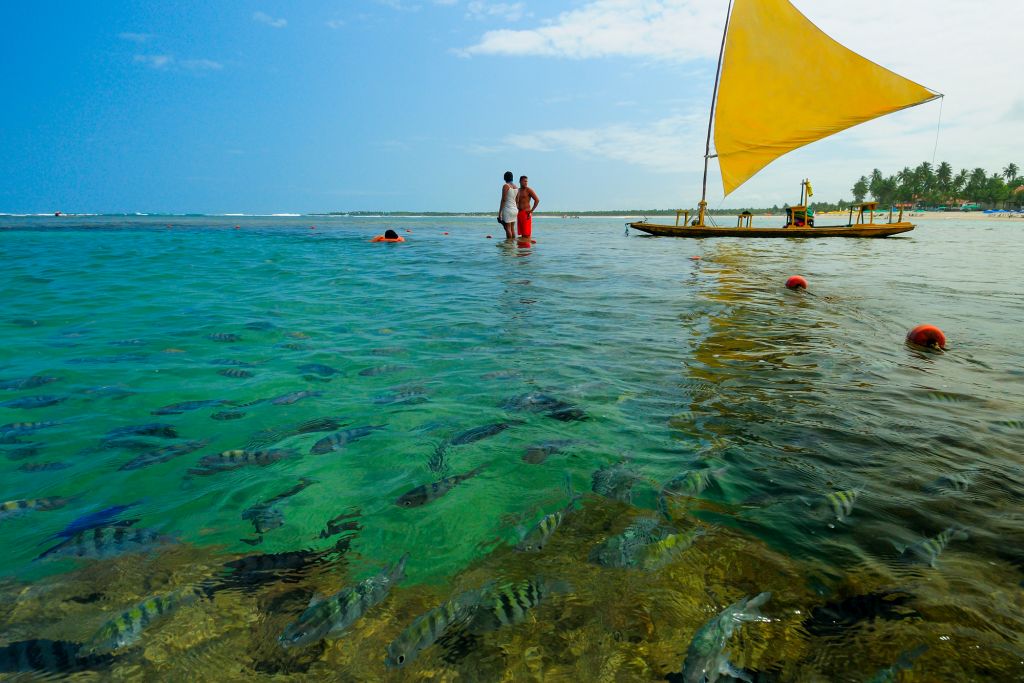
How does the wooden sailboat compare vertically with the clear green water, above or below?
above

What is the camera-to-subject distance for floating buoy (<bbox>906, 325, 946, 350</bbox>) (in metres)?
6.74

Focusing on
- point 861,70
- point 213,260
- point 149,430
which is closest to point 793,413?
point 149,430

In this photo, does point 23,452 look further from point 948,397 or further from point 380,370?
point 948,397

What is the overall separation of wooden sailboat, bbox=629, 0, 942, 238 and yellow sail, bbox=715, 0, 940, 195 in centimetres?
4

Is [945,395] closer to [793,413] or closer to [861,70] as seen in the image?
[793,413]

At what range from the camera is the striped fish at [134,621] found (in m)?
2.21

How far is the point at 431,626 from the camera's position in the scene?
229 centimetres

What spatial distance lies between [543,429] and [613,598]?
1.97 metres

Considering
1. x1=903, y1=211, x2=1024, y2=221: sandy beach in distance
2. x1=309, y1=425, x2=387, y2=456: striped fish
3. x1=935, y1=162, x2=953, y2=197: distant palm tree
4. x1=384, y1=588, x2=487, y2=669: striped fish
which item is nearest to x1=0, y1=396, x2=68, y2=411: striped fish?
x1=309, y1=425, x2=387, y2=456: striped fish

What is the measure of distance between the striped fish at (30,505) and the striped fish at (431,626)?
281cm

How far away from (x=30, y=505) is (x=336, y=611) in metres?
2.61

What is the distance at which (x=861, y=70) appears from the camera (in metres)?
20.4

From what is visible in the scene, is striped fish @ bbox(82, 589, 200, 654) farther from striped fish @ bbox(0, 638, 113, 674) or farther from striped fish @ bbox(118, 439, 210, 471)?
striped fish @ bbox(118, 439, 210, 471)

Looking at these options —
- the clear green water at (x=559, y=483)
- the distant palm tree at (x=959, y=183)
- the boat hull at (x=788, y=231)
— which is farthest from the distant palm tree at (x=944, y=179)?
the clear green water at (x=559, y=483)
